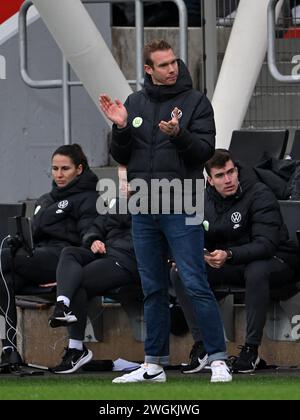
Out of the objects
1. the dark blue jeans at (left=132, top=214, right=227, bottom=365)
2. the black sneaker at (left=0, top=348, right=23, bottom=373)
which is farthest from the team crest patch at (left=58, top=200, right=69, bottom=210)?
the dark blue jeans at (left=132, top=214, right=227, bottom=365)

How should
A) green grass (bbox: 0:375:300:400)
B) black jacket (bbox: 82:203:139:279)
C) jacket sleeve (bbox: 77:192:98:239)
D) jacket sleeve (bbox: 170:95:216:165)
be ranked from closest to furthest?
green grass (bbox: 0:375:300:400) → jacket sleeve (bbox: 170:95:216:165) → black jacket (bbox: 82:203:139:279) → jacket sleeve (bbox: 77:192:98:239)

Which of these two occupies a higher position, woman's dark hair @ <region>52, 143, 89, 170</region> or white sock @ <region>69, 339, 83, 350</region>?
woman's dark hair @ <region>52, 143, 89, 170</region>

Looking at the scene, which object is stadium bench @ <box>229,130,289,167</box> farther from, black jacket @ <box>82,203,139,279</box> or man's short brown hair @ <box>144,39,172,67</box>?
man's short brown hair @ <box>144,39,172,67</box>

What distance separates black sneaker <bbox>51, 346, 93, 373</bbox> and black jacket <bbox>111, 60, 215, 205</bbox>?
1.48 meters

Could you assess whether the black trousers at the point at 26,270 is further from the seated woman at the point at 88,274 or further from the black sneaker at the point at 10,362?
the black sneaker at the point at 10,362

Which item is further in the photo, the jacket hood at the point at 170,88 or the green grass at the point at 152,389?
the jacket hood at the point at 170,88

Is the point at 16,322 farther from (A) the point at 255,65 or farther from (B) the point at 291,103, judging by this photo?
(B) the point at 291,103

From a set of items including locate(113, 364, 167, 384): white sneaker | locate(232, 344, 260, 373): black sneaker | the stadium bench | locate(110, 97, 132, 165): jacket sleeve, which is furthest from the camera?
the stadium bench

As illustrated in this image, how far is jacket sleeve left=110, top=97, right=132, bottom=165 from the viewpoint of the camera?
9.15 m

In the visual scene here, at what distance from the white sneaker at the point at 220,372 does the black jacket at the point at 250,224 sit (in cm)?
91

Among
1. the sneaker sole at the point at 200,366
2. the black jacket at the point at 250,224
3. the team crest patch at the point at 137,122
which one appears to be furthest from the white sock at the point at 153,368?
the team crest patch at the point at 137,122

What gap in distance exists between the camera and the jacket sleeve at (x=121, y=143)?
30.0 feet
